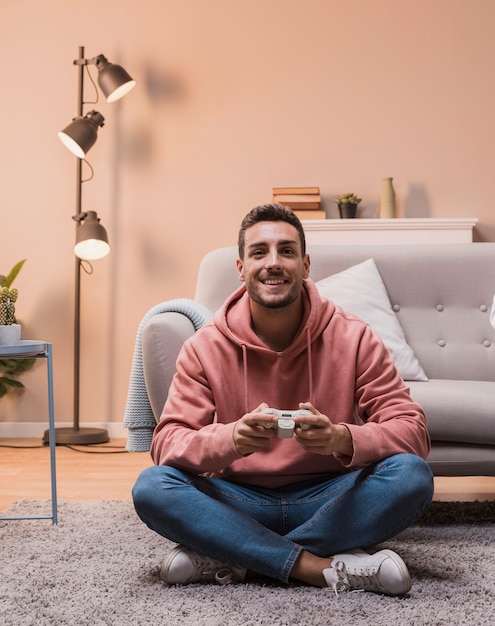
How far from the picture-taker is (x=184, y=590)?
1.57 meters

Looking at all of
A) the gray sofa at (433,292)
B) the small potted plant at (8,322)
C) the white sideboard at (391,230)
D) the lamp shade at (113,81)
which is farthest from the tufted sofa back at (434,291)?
the lamp shade at (113,81)

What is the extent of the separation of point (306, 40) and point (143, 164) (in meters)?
1.02

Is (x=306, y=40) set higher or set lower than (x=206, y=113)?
higher

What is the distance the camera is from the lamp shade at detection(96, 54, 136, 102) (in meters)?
3.64

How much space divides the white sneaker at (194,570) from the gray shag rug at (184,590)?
3 cm

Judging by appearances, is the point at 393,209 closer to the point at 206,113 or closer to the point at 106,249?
the point at 206,113

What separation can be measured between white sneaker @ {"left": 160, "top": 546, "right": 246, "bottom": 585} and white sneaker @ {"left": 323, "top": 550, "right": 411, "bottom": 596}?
0.64 ft

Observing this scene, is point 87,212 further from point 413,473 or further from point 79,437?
point 413,473

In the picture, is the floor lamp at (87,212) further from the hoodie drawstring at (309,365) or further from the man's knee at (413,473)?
the man's knee at (413,473)

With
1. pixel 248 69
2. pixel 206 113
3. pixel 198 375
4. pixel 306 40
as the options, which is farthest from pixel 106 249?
pixel 198 375

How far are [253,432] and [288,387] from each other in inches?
10.8

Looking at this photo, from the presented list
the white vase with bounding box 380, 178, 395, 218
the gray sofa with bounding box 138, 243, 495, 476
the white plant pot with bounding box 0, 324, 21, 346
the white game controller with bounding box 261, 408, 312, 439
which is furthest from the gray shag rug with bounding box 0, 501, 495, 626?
the white vase with bounding box 380, 178, 395, 218

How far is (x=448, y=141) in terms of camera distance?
12.6ft

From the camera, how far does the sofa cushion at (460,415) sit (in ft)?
6.79
